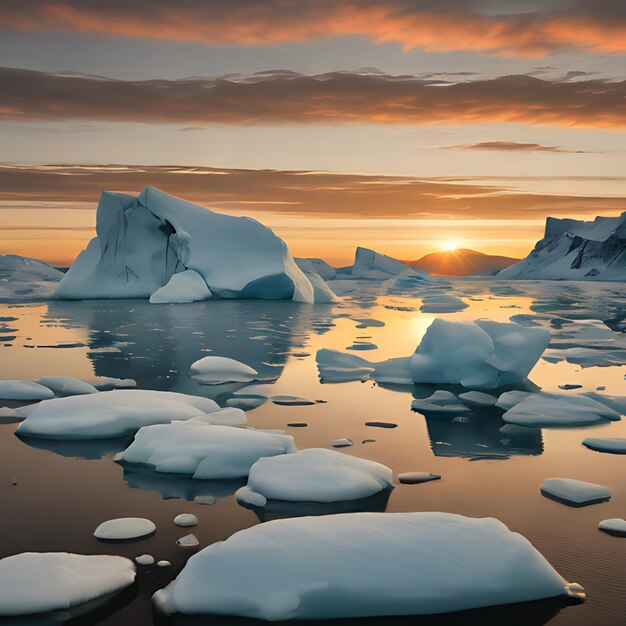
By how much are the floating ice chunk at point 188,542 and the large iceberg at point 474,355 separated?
492 centimetres

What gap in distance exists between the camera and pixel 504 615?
294 centimetres

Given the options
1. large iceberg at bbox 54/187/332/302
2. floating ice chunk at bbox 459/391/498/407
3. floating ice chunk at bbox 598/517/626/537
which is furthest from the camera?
large iceberg at bbox 54/187/332/302

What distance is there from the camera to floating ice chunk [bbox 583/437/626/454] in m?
5.42

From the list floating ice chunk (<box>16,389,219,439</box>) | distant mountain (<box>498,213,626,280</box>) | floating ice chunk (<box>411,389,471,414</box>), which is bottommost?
distant mountain (<box>498,213,626,280</box>)

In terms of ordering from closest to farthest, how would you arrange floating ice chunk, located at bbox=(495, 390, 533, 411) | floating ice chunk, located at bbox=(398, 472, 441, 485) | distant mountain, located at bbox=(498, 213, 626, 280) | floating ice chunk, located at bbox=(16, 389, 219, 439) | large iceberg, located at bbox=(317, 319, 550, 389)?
floating ice chunk, located at bbox=(398, 472, 441, 485) < floating ice chunk, located at bbox=(16, 389, 219, 439) < floating ice chunk, located at bbox=(495, 390, 533, 411) < large iceberg, located at bbox=(317, 319, 550, 389) < distant mountain, located at bbox=(498, 213, 626, 280)

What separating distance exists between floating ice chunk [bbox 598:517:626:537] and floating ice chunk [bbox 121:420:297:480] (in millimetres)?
2001

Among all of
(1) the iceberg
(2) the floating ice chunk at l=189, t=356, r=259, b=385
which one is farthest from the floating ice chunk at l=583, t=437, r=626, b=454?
(1) the iceberg

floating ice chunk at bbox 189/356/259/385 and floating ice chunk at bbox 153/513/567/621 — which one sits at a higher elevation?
floating ice chunk at bbox 153/513/567/621

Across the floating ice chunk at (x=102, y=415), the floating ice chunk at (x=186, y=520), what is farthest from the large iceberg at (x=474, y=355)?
the floating ice chunk at (x=186, y=520)

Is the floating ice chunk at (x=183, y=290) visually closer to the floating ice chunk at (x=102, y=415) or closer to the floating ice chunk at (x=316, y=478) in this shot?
the floating ice chunk at (x=102, y=415)

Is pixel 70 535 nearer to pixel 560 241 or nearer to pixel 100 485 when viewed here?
pixel 100 485

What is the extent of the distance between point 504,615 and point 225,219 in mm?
20440

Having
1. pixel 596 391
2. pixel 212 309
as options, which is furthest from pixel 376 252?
pixel 596 391

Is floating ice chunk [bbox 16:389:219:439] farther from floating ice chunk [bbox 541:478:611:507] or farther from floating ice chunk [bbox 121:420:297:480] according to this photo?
floating ice chunk [bbox 541:478:611:507]
